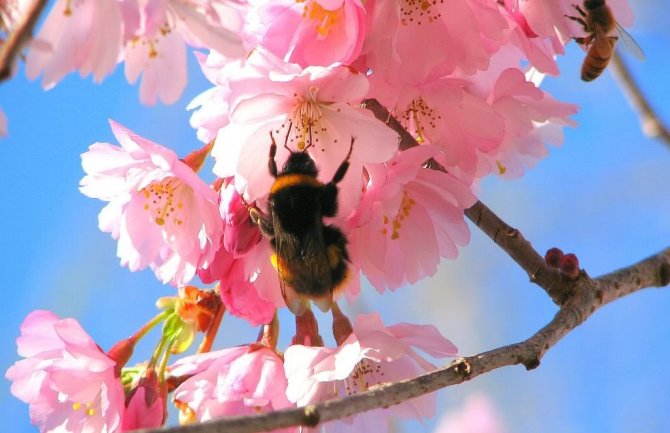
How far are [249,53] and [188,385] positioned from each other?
759 mm

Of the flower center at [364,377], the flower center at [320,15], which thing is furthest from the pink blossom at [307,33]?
the flower center at [364,377]

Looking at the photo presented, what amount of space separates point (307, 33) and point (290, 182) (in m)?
0.36

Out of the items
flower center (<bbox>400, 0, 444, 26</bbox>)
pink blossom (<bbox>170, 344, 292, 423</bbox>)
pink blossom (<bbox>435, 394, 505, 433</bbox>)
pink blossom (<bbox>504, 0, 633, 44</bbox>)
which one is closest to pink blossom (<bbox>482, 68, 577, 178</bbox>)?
pink blossom (<bbox>504, 0, 633, 44</bbox>)

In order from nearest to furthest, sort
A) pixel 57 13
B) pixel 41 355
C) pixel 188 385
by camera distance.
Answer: pixel 57 13, pixel 188 385, pixel 41 355

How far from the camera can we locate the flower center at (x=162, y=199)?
223 cm

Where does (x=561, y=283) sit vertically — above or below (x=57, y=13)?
below

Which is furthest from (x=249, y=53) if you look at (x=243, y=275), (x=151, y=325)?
(x=151, y=325)

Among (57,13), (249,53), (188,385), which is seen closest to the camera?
(57,13)

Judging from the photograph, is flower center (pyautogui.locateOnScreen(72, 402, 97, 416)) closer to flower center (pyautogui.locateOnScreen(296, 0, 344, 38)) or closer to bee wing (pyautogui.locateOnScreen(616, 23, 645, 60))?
flower center (pyautogui.locateOnScreen(296, 0, 344, 38))

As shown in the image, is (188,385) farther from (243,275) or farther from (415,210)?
(415,210)

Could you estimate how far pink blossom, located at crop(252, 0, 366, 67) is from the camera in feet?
6.15

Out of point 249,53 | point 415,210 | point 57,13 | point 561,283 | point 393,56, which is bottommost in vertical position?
point 561,283

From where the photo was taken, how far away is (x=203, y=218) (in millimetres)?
2105

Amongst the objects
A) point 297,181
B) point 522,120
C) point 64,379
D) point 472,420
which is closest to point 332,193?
point 297,181
